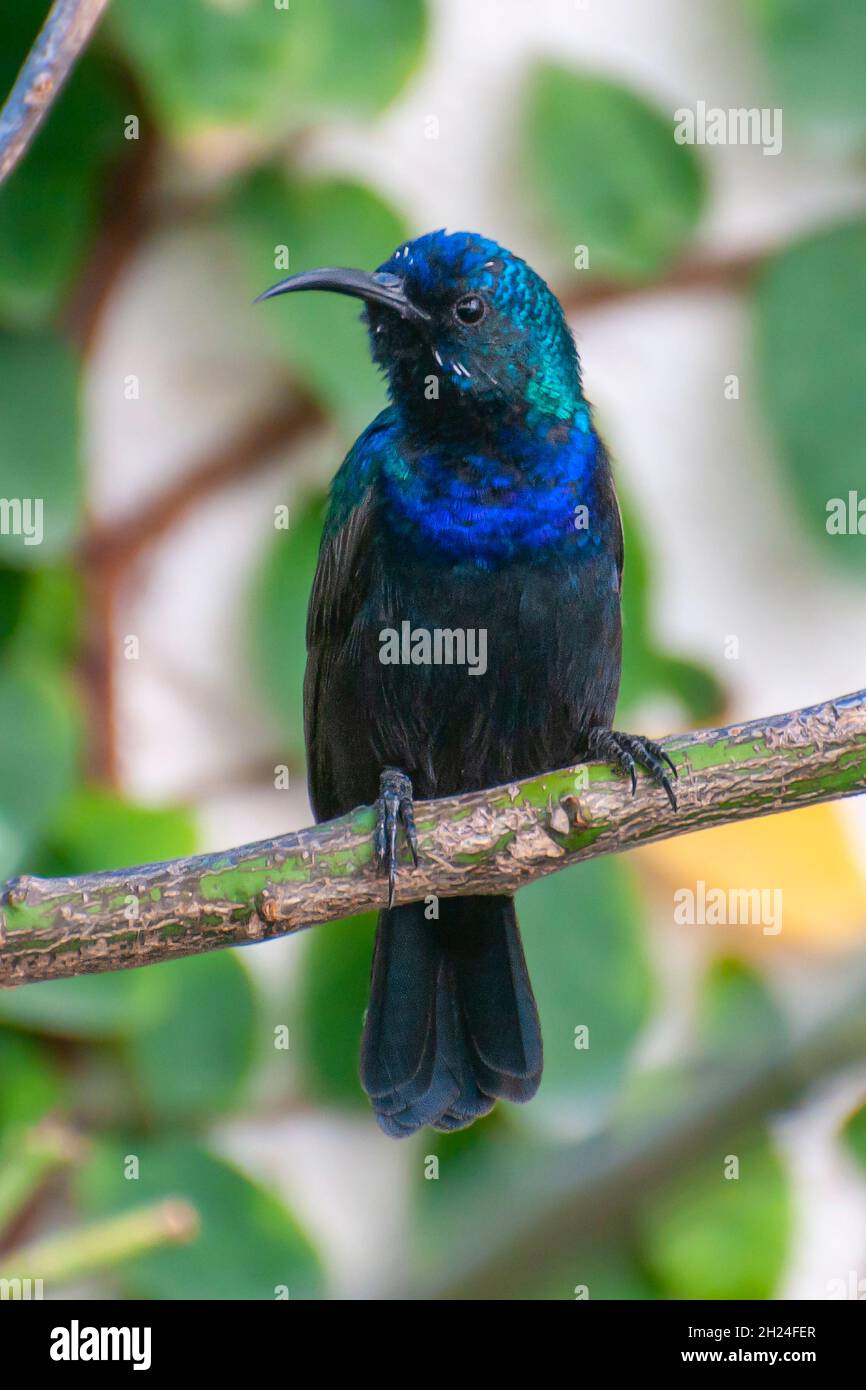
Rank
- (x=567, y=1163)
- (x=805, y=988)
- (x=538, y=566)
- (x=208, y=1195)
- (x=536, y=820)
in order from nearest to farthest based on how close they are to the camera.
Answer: (x=567, y=1163), (x=536, y=820), (x=538, y=566), (x=208, y=1195), (x=805, y=988)

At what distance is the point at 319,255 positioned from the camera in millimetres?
3244

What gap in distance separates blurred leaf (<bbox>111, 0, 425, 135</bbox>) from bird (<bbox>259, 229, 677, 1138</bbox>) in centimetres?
82

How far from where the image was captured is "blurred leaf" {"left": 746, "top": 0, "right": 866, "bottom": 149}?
Result: 11.0ft

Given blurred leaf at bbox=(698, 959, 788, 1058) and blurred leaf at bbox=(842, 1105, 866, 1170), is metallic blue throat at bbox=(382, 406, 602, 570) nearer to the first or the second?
blurred leaf at bbox=(698, 959, 788, 1058)

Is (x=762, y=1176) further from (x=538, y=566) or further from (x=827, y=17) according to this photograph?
(x=827, y=17)

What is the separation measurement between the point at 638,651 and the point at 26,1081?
1.47 metres

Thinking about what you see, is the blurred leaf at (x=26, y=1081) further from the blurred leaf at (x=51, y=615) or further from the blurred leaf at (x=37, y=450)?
the blurred leaf at (x=37, y=450)

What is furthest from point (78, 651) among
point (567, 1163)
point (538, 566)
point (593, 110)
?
point (567, 1163)

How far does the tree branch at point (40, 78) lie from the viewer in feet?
5.20

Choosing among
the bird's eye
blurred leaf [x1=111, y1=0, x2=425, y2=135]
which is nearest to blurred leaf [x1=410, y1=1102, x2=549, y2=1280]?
the bird's eye

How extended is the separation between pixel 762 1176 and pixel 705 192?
6.71ft

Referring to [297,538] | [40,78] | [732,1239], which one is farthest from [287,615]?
[40,78]

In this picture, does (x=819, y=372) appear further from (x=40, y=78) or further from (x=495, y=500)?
(x=40, y=78)

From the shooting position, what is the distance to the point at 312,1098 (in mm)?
3312
